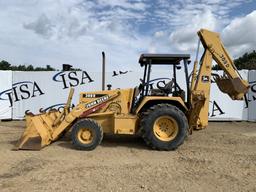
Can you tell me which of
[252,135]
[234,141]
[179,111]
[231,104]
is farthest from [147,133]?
[231,104]

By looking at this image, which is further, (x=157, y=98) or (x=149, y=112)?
(x=157, y=98)

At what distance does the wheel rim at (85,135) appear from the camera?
34.1 ft

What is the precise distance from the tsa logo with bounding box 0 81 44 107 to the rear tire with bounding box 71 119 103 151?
8.54 meters

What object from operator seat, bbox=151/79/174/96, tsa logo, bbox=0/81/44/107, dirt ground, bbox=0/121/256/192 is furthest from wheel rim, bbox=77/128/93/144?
tsa logo, bbox=0/81/44/107

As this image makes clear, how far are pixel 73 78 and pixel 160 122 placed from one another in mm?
8792

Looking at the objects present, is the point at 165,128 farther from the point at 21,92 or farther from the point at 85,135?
the point at 21,92

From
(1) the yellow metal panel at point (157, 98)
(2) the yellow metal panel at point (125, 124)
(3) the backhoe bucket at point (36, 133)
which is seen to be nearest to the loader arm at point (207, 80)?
(1) the yellow metal panel at point (157, 98)

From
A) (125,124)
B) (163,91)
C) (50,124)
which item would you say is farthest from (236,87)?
(50,124)

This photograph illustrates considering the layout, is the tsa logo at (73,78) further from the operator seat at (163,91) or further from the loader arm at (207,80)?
the loader arm at (207,80)

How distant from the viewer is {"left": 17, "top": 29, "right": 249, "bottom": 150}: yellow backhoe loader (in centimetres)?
1025

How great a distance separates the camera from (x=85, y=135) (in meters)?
10.4

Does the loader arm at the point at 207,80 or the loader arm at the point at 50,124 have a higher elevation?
the loader arm at the point at 207,80

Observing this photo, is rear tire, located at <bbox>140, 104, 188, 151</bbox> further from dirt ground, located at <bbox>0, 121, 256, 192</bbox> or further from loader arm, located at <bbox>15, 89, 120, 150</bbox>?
loader arm, located at <bbox>15, 89, 120, 150</bbox>

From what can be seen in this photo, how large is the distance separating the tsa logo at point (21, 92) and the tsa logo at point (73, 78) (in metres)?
1.14
